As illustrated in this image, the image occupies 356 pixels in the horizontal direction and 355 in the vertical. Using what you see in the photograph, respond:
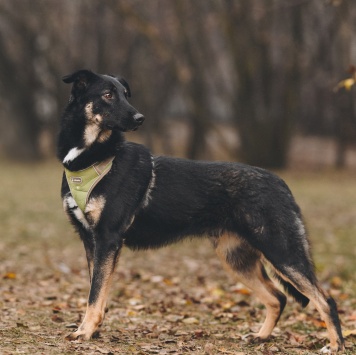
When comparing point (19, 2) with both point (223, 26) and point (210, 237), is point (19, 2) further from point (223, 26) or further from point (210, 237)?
point (210, 237)

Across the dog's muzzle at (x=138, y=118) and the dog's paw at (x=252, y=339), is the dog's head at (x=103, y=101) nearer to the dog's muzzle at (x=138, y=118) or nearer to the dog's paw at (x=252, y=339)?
the dog's muzzle at (x=138, y=118)

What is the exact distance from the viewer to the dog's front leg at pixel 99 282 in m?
6.54

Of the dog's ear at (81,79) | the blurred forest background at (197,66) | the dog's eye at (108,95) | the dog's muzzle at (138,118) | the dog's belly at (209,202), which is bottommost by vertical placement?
the blurred forest background at (197,66)

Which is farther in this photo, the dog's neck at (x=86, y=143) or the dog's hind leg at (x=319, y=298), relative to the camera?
the dog's neck at (x=86, y=143)

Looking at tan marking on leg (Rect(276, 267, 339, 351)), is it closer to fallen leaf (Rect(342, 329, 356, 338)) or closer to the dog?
the dog

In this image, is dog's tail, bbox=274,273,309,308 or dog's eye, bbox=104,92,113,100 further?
dog's tail, bbox=274,273,309,308

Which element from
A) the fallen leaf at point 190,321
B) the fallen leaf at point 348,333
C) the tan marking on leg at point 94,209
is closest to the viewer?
the tan marking on leg at point 94,209

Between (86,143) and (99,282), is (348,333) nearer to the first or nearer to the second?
(99,282)

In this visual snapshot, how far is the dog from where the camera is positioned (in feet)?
21.8

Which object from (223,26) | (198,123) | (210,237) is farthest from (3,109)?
(210,237)

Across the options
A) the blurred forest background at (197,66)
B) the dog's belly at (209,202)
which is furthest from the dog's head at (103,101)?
the blurred forest background at (197,66)

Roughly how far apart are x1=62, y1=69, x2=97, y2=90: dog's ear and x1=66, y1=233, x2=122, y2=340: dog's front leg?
1347mm

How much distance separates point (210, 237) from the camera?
23.6 feet

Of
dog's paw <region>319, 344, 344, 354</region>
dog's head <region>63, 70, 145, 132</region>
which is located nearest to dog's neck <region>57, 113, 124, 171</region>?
dog's head <region>63, 70, 145, 132</region>
